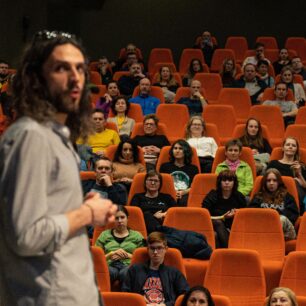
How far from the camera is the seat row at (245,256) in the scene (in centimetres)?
468

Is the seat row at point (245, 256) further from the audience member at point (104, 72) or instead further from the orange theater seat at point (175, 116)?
the audience member at point (104, 72)

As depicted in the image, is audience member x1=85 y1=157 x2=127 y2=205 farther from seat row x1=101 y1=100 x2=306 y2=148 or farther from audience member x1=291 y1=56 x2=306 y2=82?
audience member x1=291 y1=56 x2=306 y2=82

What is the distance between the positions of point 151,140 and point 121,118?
2.16 ft

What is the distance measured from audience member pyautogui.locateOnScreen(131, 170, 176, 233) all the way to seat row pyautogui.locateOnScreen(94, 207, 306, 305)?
1.19ft

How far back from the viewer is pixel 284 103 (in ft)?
25.7

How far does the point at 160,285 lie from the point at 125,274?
258 mm

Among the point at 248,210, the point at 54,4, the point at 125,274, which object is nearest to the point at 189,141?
the point at 248,210

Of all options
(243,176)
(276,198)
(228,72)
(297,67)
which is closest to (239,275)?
(276,198)

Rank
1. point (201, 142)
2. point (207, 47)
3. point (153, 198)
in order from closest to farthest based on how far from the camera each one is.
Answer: point (153, 198) → point (201, 142) → point (207, 47)

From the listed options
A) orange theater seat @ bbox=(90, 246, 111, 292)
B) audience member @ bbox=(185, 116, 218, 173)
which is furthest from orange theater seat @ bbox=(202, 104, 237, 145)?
orange theater seat @ bbox=(90, 246, 111, 292)

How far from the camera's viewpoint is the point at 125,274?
15.6ft

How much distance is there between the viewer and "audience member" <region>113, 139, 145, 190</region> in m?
6.18

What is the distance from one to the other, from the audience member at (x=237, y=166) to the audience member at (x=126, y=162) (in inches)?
24.1

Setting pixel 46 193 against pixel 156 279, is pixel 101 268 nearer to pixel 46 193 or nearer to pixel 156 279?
pixel 156 279
